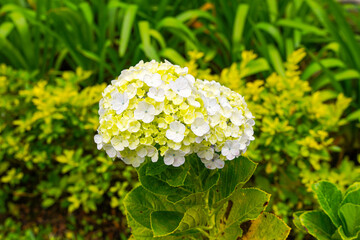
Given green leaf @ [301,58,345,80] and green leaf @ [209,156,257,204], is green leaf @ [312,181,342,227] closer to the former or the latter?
green leaf @ [209,156,257,204]

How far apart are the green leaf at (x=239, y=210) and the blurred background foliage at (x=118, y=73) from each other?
1.90ft

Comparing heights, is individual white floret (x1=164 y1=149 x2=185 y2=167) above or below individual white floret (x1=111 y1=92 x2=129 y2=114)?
below

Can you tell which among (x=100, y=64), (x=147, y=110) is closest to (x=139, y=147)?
(x=147, y=110)

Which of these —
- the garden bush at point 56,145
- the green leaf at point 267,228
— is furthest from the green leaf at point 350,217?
the garden bush at point 56,145

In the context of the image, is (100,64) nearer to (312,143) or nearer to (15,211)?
(15,211)

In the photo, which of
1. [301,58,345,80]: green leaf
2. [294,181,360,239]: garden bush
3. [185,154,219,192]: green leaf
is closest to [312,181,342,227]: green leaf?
[294,181,360,239]: garden bush

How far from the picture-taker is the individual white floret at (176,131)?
97cm

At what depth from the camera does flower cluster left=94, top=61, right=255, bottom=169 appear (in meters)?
0.99

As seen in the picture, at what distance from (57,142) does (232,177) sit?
4.66ft

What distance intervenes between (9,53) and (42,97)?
0.82 m

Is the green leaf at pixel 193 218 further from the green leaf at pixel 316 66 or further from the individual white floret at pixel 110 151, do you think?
the green leaf at pixel 316 66

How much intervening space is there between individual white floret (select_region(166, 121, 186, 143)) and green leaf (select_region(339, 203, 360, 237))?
647 millimetres

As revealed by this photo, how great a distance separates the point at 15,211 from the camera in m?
2.46

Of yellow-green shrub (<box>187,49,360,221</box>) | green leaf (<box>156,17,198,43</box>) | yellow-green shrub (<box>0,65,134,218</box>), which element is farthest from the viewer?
green leaf (<box>156,17,198,43</box>)
